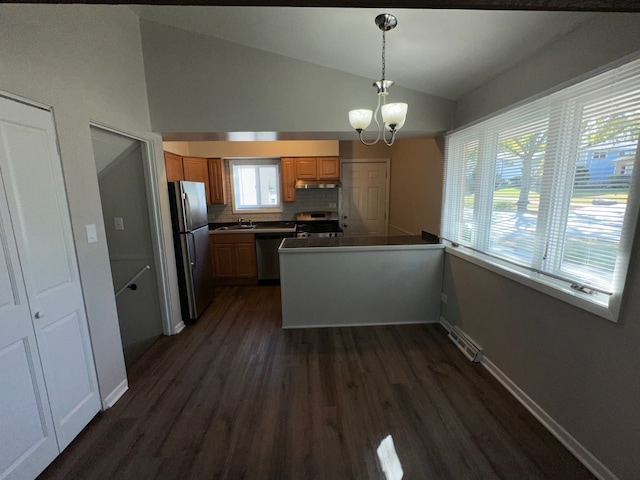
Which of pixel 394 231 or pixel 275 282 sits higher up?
pixel 394 231

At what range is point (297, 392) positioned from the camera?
2.07 meters

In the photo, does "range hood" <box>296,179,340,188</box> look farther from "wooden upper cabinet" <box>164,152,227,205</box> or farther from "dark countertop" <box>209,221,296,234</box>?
"wooden upper cabinet" <box>164,152,227,205</box>

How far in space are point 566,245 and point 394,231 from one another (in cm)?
334

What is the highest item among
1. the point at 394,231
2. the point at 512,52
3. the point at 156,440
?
the point at 512,52

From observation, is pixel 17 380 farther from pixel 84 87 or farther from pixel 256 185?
pixel 256 185

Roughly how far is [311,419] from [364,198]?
13.1 ft

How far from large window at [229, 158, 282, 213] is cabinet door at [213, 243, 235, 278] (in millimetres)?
918

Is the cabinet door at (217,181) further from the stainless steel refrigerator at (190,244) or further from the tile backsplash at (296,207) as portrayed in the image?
the stainless steel refrigerator at (190,244)

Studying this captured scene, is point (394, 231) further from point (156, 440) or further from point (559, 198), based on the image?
point (156, 440)

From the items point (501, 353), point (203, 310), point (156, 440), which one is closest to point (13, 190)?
point (156, 440)

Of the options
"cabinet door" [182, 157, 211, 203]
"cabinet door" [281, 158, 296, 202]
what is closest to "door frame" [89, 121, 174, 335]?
"cabinet door" [182, 157, 211, 203]

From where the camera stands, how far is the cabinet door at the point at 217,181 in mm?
4598

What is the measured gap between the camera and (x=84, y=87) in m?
1.81

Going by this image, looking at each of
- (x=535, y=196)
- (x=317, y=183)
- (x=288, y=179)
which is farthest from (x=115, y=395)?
(x=317, y=183)
